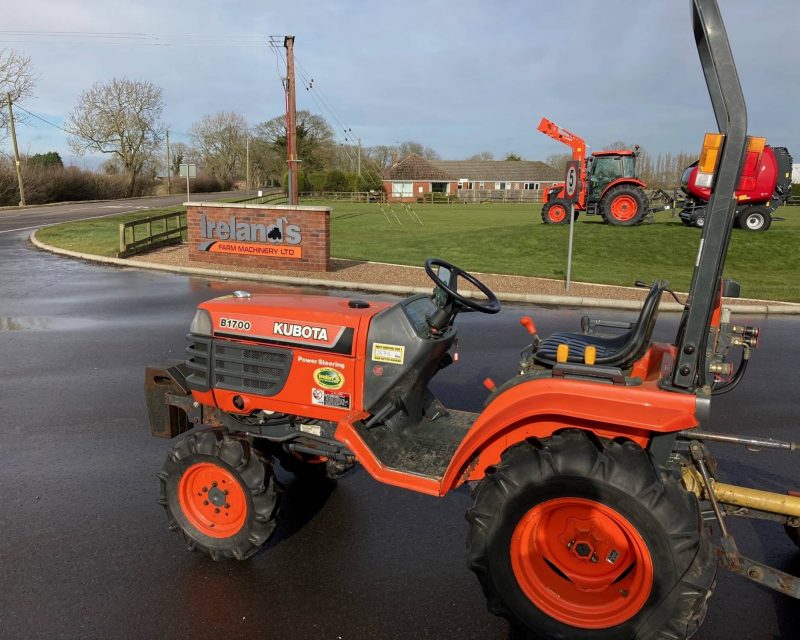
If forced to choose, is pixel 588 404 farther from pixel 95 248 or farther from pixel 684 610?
pixel 95 248

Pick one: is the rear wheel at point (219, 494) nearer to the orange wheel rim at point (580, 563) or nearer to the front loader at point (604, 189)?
the orange wheel rim at point (580, 563)

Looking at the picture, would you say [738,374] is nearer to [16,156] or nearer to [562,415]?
[562,415]

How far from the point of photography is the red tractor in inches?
703

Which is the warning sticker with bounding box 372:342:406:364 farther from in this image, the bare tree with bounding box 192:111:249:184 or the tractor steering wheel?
the bare tree with bounding box 192:111:249:184

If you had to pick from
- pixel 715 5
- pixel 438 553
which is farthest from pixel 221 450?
pixel 715 5

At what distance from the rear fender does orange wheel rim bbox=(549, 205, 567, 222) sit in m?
17.7

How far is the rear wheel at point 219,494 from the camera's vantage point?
2.88 meters

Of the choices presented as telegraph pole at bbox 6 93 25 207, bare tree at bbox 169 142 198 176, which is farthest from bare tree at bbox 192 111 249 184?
telegraph pole at bbox 6 93 25 207

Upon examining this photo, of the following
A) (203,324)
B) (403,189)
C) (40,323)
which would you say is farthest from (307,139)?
(203,324)

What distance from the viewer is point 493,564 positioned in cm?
239

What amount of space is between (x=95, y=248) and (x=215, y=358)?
14.6 m

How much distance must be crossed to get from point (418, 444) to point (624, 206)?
17.2 m

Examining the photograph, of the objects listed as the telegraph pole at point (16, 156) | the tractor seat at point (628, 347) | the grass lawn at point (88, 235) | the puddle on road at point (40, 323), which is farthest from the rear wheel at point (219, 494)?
the telegraph pole at point (16, 156)

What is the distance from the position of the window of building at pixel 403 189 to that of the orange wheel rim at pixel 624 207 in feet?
153
